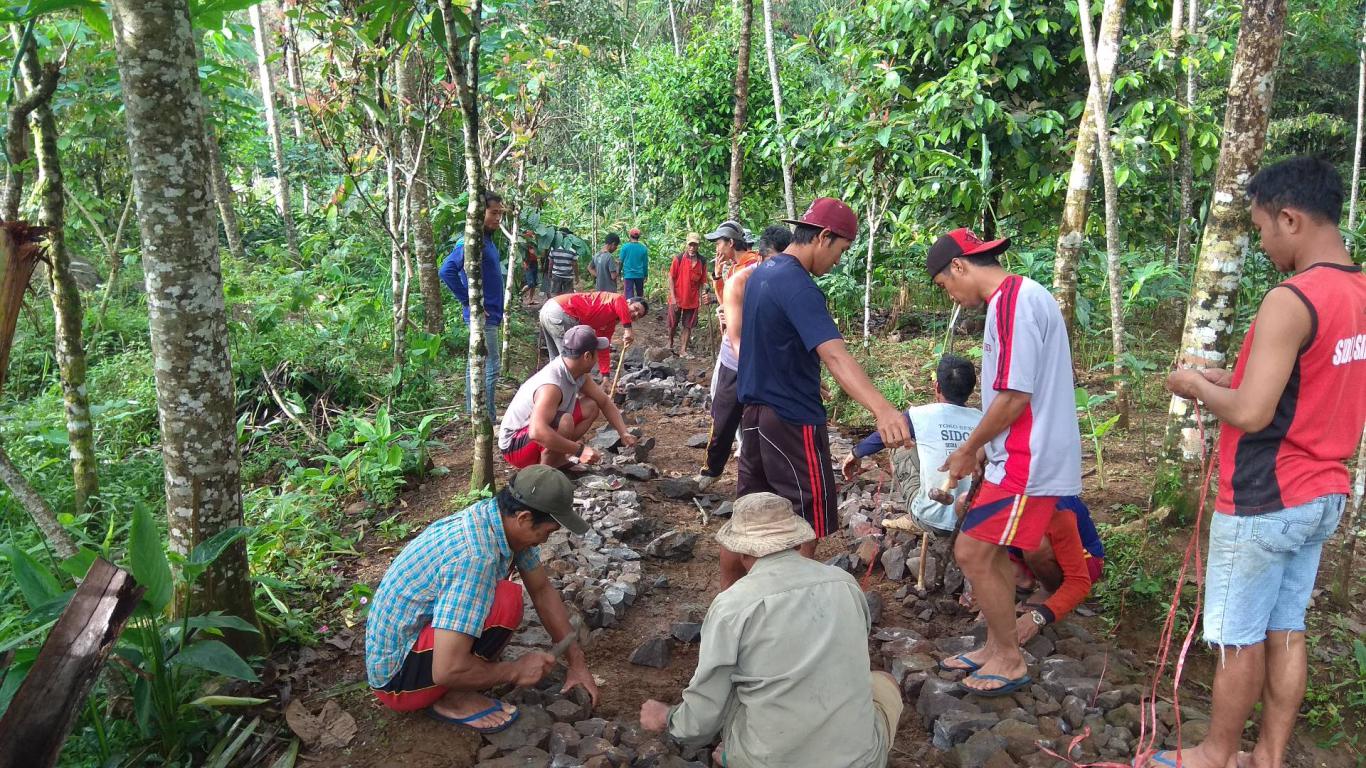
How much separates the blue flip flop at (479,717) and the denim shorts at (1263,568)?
243 centimetres

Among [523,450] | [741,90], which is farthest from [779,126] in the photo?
[523,450]

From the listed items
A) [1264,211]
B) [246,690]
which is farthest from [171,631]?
[1264,211]

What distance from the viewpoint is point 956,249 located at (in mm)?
3217

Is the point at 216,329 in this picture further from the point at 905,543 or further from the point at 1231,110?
the point at 1231,110

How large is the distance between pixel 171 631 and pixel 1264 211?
4.07 metres

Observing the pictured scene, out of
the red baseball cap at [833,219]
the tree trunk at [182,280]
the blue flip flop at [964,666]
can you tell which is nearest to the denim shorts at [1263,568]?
Result: the blue flip flop at [964,666]

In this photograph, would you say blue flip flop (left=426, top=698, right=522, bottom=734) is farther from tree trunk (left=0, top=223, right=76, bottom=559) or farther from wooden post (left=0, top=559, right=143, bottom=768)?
tree trunk (left=0, top=223, right=76, bottom=559)

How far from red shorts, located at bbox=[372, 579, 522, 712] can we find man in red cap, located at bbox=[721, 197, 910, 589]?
1004 millimetres

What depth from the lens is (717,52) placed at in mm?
13195

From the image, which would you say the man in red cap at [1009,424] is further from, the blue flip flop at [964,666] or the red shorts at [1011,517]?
the blue flip flop at [964,666]

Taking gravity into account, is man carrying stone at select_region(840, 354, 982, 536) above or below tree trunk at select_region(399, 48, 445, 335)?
below

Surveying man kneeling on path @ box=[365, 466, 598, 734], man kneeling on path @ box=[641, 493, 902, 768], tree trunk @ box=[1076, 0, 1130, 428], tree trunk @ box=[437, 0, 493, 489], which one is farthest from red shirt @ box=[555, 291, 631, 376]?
man kneeling on path @ box=[641, 493, 902, 768]

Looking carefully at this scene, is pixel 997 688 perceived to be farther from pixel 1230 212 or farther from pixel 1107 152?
pixel 1107 152

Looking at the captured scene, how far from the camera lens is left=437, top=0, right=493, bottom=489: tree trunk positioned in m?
4.67
